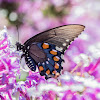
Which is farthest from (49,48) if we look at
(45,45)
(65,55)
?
(65,55)

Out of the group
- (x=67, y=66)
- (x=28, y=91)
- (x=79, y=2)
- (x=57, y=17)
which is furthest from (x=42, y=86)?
(x=79, y=2)

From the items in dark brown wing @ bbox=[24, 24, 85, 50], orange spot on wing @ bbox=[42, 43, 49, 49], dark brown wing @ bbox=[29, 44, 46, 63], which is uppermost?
dark brown wing @ bbox=[24, 24, 85, 50]

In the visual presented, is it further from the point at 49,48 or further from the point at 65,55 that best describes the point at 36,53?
the point at 65,55

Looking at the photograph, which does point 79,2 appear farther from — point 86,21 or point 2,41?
point 2,41

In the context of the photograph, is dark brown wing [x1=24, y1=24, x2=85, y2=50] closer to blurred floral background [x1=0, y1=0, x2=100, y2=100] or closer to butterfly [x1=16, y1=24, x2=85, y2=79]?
butterfly [x1=16, y1=24, x2=85, y2=79]

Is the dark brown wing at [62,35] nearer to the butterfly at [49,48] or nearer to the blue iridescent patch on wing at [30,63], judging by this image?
the butterfly at [49,48]

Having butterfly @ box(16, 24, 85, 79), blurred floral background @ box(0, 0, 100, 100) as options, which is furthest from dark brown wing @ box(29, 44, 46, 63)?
blurred floral background @ box(0, 0, 100, 100)

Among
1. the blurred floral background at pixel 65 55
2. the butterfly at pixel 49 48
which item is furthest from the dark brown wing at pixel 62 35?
the blurred floral background at pixel 65 55
